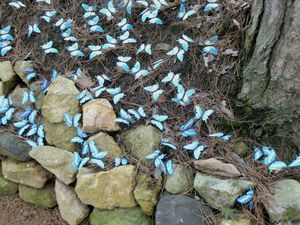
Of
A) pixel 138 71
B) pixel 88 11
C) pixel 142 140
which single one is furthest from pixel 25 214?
pixel 88 11

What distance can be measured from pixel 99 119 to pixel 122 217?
560 millimetres

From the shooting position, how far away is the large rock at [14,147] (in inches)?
92.9

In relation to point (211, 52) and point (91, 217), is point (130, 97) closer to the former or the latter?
point (211, 52)

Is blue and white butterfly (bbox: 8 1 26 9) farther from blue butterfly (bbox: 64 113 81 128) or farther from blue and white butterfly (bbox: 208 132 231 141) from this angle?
blue and white butterfly (bbox: 208 132 231 141)

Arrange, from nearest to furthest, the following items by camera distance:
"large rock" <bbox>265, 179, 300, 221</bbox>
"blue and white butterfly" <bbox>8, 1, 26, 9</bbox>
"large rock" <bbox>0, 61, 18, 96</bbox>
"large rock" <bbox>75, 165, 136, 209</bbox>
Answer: "large rock" <bbox>265, 179, 300, 221</bbox> < "large rock" <bbox>75, 165, 136, 209</bbox> < "large rock" <bbox>0, 61, 18, 96</bbox> < "blue and white butterfly" <bbox>8, 1, 26, 9</bbox>

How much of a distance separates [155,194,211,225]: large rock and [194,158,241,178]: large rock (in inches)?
6.8

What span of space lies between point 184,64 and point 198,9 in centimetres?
35

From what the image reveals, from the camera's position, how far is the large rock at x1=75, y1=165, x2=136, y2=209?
2121 millimetres

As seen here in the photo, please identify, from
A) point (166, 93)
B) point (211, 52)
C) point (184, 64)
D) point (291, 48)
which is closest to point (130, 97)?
point (166, 93)

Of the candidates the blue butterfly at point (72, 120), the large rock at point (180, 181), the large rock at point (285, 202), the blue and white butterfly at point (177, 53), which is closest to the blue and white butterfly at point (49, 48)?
the blue butterfly at point (72, 120)

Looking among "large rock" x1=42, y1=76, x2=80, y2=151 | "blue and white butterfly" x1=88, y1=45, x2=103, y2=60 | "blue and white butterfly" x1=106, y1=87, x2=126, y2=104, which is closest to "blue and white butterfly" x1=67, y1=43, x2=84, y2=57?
"blue and white butterfly" x1=88, y1=45, x2=103, y2=60

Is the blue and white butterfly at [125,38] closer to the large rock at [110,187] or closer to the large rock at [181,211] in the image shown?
the large rock at [110,187]

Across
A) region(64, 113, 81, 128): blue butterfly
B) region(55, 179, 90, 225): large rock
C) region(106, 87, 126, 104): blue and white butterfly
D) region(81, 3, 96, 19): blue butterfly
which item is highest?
region(81, 3, 96, 19): blue butterfly

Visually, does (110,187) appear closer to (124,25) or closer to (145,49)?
(145,49)
